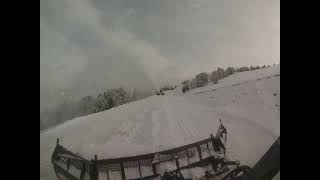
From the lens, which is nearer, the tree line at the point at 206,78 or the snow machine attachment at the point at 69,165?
the snow machine attachment at the point at 69,165

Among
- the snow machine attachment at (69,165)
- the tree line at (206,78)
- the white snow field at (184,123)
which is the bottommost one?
the snow machine attachment at (69,165)

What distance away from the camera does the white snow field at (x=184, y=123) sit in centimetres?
273

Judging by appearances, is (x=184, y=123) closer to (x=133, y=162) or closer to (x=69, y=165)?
(x=133, y=162)

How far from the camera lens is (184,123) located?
2.79 metres

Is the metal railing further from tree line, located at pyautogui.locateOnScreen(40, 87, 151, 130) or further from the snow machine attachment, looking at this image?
tree line, located at pyautogui.locateOnScreen(40, 87, 151, 130)

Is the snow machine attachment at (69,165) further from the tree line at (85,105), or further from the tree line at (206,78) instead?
the tree line at (206,78)

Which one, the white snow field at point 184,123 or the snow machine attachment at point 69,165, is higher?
the white snow field at point 184,123

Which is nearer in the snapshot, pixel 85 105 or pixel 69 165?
pixel 69 165

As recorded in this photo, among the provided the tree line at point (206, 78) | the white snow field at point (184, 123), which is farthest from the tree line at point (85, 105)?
the tree line at point (206, 78)

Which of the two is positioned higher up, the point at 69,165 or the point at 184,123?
the point at 184,123

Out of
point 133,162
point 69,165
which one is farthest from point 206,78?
point 69,165

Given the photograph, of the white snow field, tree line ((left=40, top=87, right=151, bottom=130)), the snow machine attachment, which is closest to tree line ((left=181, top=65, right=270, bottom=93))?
the white snow field
